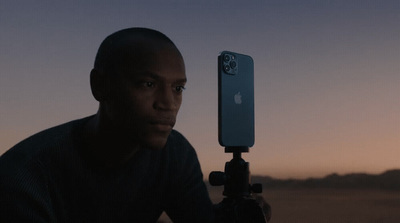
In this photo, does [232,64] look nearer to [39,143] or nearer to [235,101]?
[235,101]

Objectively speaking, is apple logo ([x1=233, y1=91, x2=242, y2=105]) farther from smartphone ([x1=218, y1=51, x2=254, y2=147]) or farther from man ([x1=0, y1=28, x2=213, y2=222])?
man ([x1=0, y1=28, x2=213, y2=222])

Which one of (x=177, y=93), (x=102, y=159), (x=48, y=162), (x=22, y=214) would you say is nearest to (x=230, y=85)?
(x=177, y=93)

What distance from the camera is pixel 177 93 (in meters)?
3.27

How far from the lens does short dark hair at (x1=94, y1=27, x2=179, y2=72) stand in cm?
324

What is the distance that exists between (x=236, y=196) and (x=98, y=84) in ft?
3.53

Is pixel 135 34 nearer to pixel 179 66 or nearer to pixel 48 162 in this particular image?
pixel 179 66

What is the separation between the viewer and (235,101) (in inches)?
138

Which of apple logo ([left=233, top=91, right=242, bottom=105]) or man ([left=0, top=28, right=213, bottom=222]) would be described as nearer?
man ([left=0, top=28, right=213, bottom=222])

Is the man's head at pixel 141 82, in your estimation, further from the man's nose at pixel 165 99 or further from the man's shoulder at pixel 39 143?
the man's shoulder at pixel 39 143

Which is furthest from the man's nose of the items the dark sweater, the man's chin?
the dark sweater

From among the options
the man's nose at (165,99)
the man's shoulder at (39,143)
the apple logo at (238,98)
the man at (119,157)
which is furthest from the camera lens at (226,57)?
the man's shoulder at (39,143)

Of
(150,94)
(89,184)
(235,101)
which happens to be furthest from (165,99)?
(89,184)

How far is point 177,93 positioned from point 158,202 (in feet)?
3.58

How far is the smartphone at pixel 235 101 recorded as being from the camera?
3424mm
